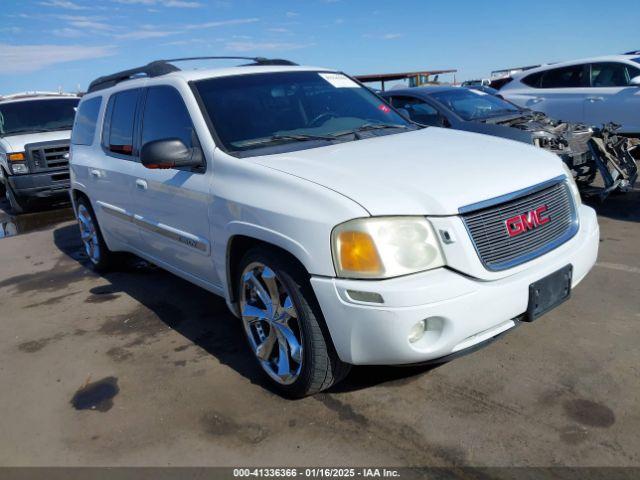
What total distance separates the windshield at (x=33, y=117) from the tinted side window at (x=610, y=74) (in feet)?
30.3

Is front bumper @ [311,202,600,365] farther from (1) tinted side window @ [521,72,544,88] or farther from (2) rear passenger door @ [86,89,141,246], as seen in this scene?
(1) tinted side window @ [521,72,544,88]

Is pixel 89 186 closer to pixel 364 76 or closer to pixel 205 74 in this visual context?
pixel 205 74

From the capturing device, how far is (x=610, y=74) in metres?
8.77

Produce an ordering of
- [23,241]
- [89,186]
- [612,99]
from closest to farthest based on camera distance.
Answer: [89,186], [23,241], [612,99]

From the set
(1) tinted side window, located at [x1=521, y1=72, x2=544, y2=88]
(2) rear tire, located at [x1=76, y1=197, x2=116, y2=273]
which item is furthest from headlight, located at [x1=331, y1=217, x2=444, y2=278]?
(1) tinted side window, located at [x1=521, y1=72, x2=544, y2=88]

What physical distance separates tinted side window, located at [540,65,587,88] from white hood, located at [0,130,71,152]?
8.36 m

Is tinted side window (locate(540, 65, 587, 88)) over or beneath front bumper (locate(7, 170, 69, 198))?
over

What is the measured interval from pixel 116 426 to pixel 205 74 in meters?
2.36

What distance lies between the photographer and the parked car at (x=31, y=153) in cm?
940

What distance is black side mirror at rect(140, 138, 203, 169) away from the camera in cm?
322

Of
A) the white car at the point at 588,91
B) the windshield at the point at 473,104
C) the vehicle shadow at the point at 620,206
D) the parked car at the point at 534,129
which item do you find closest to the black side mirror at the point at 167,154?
the parked car at the point at 534,129

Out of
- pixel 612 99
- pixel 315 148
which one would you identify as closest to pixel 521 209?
pixel 315 148

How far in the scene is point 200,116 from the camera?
3475 mm

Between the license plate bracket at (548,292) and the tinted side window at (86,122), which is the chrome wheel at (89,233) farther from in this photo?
the license plate bracket at (548,292)
